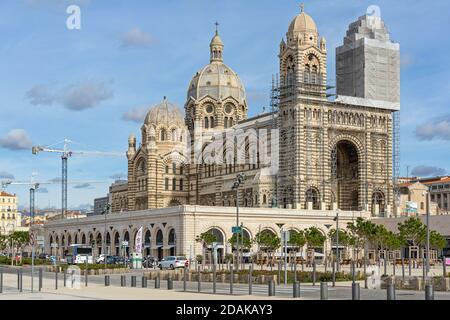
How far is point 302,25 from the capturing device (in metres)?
126

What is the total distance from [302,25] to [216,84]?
37272mm

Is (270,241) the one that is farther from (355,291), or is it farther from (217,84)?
(217,84)

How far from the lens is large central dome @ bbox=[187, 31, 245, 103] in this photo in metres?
160

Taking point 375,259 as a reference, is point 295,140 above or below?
above

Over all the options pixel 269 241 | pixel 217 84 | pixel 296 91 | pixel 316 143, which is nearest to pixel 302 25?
pixel 296 91

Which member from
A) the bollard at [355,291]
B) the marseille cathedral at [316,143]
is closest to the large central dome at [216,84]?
the marseille cathedral at [316,143]

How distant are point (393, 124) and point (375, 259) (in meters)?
29.5

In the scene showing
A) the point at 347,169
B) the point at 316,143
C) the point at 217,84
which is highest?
the point at 217,84

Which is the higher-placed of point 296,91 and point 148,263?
point 296,91

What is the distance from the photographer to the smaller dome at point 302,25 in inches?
4938

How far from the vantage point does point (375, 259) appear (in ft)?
362
